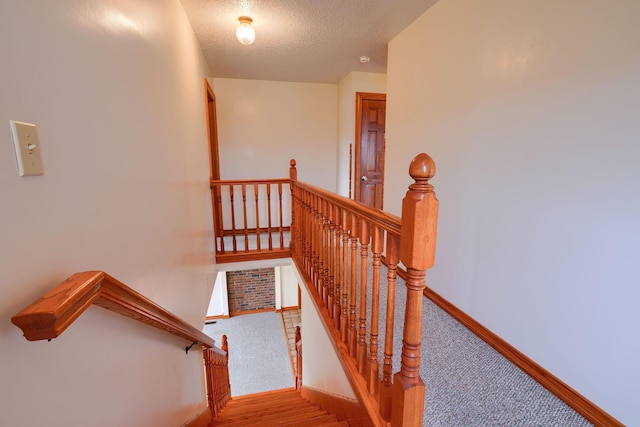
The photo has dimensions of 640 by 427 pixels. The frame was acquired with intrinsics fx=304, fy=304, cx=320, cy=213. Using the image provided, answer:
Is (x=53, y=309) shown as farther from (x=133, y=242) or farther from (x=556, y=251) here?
(x=556, y=251)

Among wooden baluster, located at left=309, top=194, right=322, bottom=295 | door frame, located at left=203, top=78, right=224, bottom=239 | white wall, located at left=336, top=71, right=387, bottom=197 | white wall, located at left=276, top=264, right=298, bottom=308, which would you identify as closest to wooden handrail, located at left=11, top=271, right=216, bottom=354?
wooden baluster, located at left=309, top=194, right=322, bottom=295

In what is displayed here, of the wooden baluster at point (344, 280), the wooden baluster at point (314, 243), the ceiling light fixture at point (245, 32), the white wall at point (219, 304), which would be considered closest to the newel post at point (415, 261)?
the wooden baluster at point (344, 280)

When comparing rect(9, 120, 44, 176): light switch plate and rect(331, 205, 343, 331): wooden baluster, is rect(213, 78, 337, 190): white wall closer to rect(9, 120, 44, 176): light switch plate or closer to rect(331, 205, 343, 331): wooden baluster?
rect(331, 205, 343, 331): wooden baluster

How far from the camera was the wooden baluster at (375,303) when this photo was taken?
1.17 meters

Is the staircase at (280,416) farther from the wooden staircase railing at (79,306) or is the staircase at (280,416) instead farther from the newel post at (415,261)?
the wooden staircase railing at (79,306)

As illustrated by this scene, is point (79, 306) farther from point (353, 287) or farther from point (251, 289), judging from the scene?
point (251, 289)

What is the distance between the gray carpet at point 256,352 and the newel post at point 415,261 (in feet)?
14.7

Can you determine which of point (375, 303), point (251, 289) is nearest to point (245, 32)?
point (375, 303)

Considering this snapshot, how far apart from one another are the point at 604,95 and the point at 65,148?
193 centimetres

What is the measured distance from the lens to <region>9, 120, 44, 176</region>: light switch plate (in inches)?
25.6

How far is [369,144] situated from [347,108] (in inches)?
23.6

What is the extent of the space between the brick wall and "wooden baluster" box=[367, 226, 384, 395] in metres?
5.33

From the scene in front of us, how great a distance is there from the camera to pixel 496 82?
1762 millimetres

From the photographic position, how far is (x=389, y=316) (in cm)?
113
